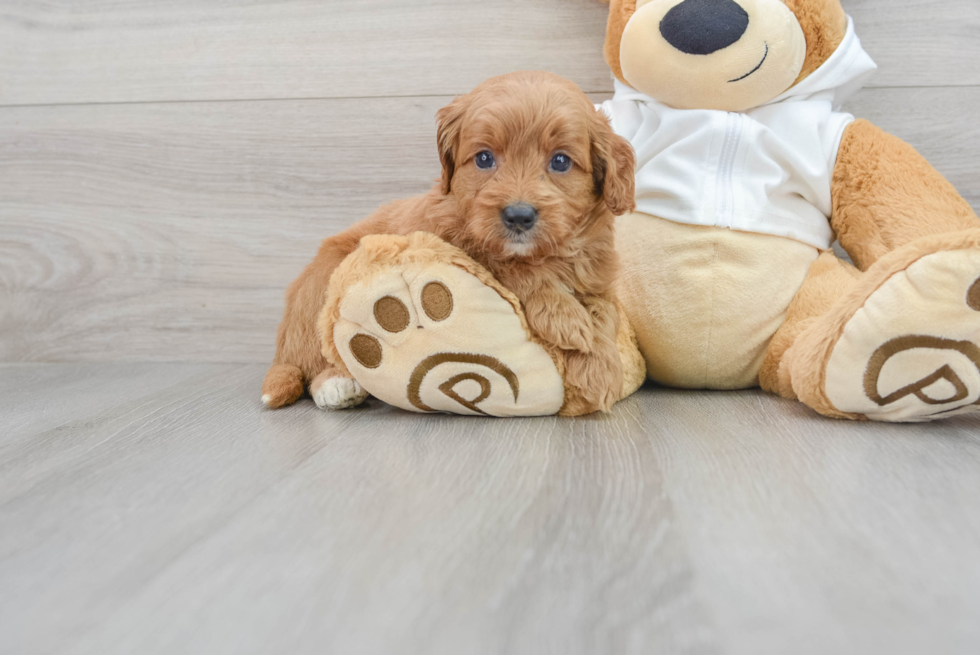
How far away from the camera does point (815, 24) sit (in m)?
1.09

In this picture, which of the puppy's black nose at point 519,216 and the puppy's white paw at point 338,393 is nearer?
the puppy's black nose at point 519,216

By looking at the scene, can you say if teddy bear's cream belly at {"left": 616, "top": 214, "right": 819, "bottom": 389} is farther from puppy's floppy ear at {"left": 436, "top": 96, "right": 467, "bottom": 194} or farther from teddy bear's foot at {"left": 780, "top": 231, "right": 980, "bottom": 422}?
puppy's floppy ear at {"left": 436, "top": 96, "right": 467, "bottom": 194}

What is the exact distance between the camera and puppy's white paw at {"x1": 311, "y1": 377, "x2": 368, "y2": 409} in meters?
1.07

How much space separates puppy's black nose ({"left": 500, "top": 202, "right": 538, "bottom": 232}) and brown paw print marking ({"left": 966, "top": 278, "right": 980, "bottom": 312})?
20.2 inches

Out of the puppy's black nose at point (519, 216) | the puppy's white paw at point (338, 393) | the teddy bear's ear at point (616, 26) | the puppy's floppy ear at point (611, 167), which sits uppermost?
the teddy bear's ear at point (616, 26)

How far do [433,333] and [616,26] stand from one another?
629mm

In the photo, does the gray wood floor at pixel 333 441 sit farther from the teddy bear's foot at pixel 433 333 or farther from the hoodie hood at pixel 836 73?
the hoodie hood at pixel 836 73

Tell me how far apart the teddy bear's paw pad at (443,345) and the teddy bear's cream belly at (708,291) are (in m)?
0.26

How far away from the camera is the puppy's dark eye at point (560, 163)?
0.88 metres

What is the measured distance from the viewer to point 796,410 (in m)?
1.01

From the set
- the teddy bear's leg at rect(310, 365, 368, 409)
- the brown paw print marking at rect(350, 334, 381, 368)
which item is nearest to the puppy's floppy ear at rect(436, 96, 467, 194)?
the brown paw print marking at rect(350, 334, 381, 368)

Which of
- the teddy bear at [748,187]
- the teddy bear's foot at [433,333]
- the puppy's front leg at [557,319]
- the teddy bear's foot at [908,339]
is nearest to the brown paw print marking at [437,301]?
the teddy bear's foot at [433,333]

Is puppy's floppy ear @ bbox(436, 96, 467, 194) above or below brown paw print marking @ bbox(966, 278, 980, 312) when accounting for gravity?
above

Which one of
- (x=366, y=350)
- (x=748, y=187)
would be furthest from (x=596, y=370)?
(x=748, y=187)
